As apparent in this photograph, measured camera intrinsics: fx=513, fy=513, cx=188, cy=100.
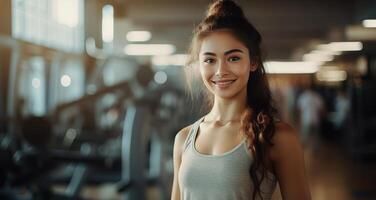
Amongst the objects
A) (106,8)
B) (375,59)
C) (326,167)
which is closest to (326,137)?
(326,167)

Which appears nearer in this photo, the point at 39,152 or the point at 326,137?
the point at 39,152

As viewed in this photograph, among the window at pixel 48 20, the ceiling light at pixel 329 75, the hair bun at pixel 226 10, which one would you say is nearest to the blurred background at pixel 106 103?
the window at pixel 48 20

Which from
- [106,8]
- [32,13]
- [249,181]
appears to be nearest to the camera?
[249,181]

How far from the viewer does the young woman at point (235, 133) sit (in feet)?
2.56

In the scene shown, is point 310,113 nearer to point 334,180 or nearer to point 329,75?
point 334,180

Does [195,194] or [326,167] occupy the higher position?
[195,194]

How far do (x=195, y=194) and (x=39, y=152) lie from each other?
205 cm

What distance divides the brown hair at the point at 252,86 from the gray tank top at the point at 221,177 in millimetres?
12

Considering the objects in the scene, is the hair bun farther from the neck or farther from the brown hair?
the neck

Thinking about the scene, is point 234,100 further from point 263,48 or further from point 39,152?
point 39,152

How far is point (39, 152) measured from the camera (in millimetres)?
2693

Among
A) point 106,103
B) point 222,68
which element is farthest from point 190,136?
point 106,103

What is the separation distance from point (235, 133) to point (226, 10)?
202mm

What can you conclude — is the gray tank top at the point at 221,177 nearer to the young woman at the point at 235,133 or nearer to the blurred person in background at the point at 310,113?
the young woman at the point at 235,133
